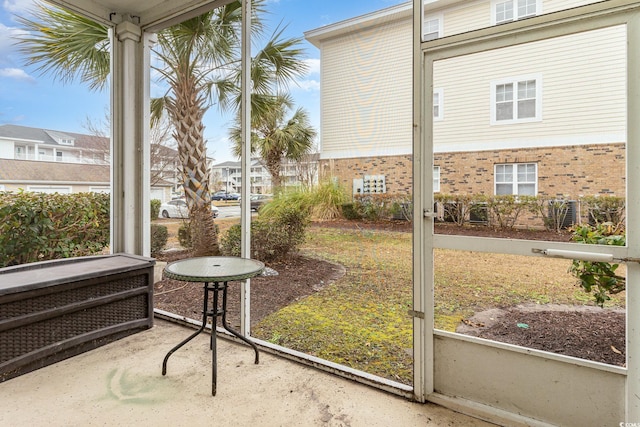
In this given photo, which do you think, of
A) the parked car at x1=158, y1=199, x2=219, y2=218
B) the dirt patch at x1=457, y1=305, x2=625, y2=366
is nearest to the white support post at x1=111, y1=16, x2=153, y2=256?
the parked car at x1=158, y1=199, x2=219, y2=218

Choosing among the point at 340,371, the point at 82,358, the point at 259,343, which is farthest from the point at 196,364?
the point at 340,371

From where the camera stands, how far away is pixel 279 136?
10.0ft

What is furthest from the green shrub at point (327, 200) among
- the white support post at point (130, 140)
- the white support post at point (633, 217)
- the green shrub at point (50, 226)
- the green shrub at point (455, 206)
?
the green shrub at point (50, 226)

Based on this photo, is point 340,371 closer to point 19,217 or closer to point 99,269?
point 99,269

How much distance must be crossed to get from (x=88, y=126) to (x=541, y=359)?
14.3 ft

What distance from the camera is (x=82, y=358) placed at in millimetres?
2375

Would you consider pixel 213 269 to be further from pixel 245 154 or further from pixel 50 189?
pixel 50 189

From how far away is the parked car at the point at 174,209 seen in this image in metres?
3.87

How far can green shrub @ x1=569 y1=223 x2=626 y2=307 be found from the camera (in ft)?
4.99

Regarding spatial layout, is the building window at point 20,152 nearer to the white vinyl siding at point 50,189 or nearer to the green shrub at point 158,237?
the white vinyl siding at point 50,189

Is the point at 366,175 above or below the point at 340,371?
above

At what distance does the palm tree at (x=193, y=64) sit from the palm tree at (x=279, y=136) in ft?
0.62

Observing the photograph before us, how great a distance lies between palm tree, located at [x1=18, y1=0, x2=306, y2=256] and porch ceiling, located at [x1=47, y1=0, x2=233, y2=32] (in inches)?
8.4

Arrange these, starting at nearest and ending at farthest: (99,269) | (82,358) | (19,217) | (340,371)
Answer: (340,371), (82,358), (99,269), (19,217)
